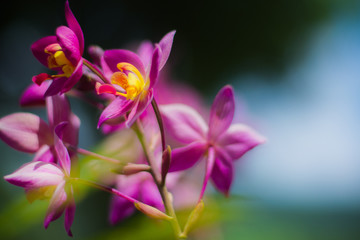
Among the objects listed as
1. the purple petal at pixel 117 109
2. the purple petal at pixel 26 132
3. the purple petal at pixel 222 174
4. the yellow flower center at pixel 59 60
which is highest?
the yellow flower center at pixel 59 60

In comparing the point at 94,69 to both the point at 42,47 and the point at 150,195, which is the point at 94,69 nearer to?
the point at 42,47

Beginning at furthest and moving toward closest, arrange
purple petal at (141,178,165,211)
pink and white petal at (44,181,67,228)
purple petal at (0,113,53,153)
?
1. purple petal at (141,178,165,211)
2. purple petal at (0,113,53,153)
3. pink and white petal at (44,181,67,228)

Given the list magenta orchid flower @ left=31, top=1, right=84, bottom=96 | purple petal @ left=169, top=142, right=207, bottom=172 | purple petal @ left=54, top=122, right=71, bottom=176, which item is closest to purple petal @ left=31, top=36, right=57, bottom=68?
magenta orchid flower @ left=31, top=1, right=84, bottom=96

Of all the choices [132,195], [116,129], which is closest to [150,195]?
[132,195]

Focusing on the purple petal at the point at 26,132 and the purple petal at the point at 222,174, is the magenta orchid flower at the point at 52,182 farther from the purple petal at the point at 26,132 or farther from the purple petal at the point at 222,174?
the purple petal at the point at 222,174

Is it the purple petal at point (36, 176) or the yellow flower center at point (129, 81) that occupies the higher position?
the yellow flower center at point (129, 81)

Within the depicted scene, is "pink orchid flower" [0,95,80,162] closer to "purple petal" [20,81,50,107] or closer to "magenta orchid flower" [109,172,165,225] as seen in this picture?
"purple petal" [20,81,50,107]

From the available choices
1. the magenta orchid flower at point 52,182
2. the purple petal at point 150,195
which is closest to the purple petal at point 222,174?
the purple petal at point 150,195

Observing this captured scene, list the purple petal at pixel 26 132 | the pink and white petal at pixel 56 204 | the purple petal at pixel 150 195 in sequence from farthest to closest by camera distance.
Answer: the purple petal at pixel 150 195
the purple petal at pixel 26 132
the pink and white petal at pixel 56 204
